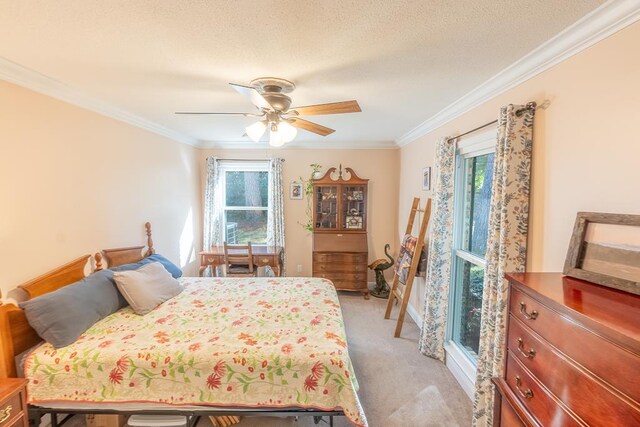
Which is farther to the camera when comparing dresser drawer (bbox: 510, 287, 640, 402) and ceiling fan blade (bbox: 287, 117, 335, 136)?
ceiling fan blade (bbox: 287, 117, 335, 136)

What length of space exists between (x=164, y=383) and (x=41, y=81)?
7.26 feet

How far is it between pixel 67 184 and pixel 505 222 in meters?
3.19

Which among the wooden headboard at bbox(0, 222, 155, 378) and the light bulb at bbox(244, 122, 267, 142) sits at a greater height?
the light bulb at bbox(244, 122, 267, 142)

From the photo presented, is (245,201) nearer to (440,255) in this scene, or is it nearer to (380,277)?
(380,277)

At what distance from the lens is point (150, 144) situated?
3.42 meters

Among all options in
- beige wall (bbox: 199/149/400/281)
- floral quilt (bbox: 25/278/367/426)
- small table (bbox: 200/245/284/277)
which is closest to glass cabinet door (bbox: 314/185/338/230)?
beige wall (bbox: 199/149/400/281)

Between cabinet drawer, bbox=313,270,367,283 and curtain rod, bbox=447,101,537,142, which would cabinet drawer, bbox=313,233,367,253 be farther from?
curtain rod, bbox=447,101,537,142

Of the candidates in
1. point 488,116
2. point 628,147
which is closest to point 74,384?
point 628,147

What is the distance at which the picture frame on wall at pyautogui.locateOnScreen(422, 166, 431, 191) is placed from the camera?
11.1 feet

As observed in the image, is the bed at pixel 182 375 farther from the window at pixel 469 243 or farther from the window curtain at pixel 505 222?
the window at pixel 469 243

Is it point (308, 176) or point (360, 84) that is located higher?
point (360, 84)

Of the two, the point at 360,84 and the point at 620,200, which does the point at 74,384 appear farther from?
the point at 620,200

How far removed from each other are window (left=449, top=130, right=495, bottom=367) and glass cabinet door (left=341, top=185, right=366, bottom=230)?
2009 mm

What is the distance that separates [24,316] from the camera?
1.85 m
